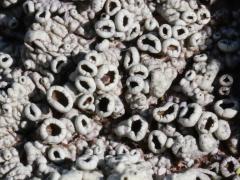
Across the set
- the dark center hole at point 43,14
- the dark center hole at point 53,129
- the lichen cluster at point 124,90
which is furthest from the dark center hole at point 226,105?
the dark center hole at point 43,14

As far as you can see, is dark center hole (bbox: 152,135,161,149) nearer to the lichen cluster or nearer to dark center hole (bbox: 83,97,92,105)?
the lichen cluster

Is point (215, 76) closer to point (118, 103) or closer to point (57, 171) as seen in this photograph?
point (118, 103)

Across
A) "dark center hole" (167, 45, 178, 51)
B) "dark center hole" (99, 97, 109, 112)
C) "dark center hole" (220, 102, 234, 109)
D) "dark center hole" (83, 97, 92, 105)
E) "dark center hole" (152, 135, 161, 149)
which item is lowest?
"dark center hole" (152, 135, 161, 149)

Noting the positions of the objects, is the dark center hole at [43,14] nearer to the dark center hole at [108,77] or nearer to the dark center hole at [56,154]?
the dark center hole at [108,77]

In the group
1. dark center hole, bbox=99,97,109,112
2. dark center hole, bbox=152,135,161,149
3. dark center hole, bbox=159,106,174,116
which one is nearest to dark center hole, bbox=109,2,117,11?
dark center hole, bbox=99,97,109,112

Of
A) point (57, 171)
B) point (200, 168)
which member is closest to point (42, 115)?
point (57, 171)

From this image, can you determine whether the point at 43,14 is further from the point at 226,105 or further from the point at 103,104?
the point at 226,105
